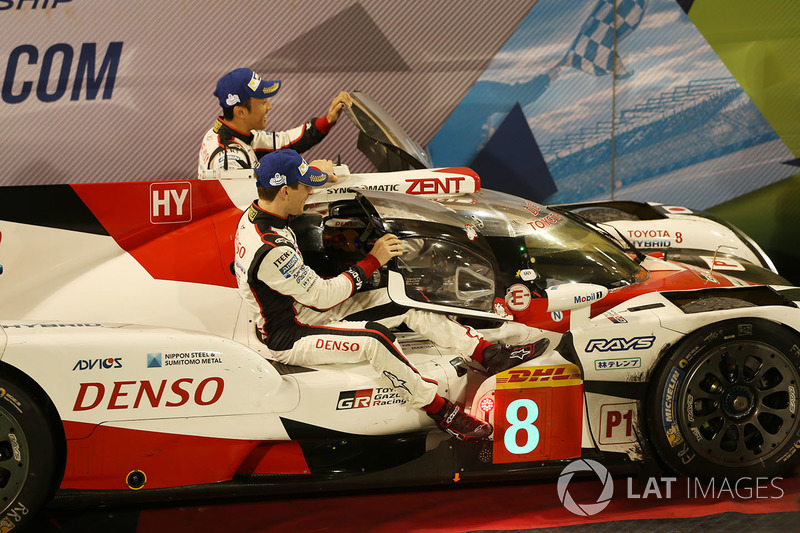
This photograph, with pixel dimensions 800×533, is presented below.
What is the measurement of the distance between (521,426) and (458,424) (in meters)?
0.25

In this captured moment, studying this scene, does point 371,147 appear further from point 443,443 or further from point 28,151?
point 28,151

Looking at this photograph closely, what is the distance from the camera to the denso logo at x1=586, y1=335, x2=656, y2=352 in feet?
9.42

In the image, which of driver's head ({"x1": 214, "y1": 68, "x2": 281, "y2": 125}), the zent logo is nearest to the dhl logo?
the zent logo

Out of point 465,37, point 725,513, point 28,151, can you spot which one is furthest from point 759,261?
point 28,151

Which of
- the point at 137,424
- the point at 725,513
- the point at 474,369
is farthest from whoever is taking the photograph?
the point at 474,369

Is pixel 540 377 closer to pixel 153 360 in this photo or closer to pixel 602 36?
pixel 153 360

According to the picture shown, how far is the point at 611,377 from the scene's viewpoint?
2.87 meters

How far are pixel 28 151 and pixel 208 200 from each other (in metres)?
3.23

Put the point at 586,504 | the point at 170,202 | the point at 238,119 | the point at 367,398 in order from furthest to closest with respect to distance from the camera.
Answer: the point at 238,119
the point at 170,202
the point at 586,504
the point at 367,398

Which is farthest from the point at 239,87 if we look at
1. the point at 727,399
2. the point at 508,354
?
the point at 727,399

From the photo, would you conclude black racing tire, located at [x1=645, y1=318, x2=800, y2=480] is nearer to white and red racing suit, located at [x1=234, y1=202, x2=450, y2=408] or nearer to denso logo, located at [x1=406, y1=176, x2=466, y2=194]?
white and red racing suit, located at [x1=234, y1=202, x2=450, y2=408]

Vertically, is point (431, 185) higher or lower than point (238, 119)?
lower

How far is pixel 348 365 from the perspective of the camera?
293 centimetres

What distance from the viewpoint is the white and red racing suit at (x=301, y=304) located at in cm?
282
